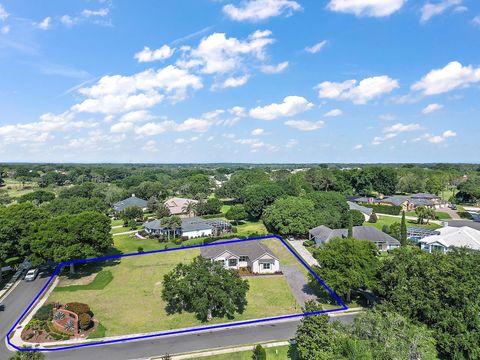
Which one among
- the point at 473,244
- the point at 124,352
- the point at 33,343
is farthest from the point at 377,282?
the point at 33,343

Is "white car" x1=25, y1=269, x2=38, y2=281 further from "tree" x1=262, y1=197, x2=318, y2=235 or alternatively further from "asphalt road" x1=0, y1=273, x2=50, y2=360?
"tree" x1=262, y1=197, x2=318, y2=235

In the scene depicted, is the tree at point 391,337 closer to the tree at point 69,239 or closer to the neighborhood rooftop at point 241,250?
the neighborhood rooftop at point 241,250

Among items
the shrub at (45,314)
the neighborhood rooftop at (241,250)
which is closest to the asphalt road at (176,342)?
the shrub at (45,314)

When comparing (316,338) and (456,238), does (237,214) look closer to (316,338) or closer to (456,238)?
(456,238)

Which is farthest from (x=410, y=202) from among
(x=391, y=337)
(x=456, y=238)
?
(x=391, y=337)

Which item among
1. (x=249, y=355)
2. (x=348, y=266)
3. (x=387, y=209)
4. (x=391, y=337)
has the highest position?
(x=391, y=337)

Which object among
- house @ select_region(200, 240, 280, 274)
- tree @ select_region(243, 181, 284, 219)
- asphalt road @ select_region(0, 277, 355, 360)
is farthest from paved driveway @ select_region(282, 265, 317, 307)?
tree @ select_region(243, 181, 284, 219)

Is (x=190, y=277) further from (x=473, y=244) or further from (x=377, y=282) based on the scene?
(x=473, y=244)
